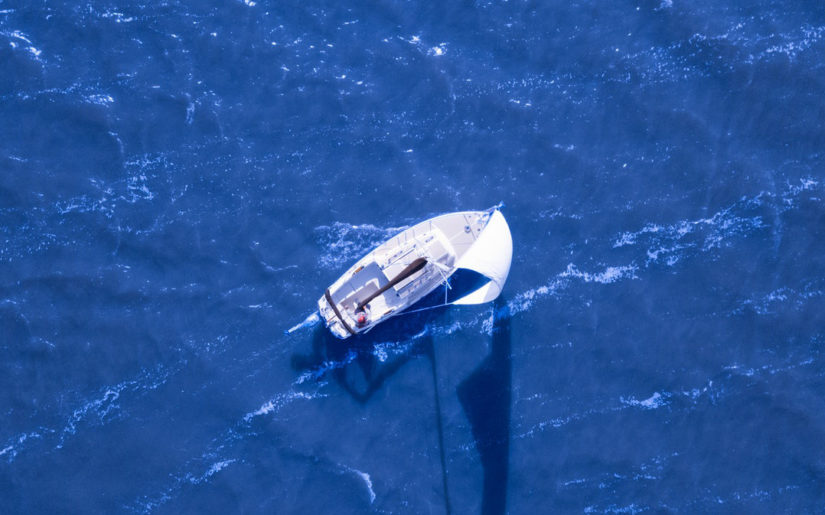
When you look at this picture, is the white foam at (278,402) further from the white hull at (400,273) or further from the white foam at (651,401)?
the white foam at (651,401)

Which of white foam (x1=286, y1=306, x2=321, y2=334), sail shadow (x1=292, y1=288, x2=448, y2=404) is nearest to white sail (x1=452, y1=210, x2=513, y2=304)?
sail shadow (x1=292, y1=288, x2=448, y2=404)

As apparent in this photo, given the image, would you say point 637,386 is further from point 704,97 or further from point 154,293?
point 154,293

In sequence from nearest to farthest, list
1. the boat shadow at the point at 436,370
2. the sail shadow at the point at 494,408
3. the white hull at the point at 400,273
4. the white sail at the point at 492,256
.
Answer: the white sail at the point at 492,256 → the white hull at the point at 400,273 → the sail shadow at the point at 494,408 → the boat shadow at the point at 436,370

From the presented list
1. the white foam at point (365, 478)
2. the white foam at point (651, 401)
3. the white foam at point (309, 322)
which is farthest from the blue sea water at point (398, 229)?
the white foam at point (309, 322)

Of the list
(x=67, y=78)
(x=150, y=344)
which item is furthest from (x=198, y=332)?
(x=67, y=78)

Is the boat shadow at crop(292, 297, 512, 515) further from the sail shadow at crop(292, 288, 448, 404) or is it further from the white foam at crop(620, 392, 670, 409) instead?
the white foam at crop(620, 392, 670, 409)

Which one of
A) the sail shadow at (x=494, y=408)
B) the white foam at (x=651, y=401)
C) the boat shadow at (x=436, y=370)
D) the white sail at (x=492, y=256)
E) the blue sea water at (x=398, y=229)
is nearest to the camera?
the white sail at (x=492, y=256)
